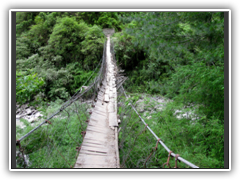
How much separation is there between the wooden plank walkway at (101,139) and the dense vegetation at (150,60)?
2.84 ft

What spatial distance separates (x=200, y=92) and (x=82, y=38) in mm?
Result: 8291

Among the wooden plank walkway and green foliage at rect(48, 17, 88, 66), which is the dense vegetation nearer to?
green foliage at rect(48, 17, 88, 66)

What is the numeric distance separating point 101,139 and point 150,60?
7.24 meters

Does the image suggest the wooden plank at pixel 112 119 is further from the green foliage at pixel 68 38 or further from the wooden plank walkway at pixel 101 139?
the green foliage at pixel 68 38

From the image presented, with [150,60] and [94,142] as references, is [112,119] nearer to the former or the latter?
[94,142]

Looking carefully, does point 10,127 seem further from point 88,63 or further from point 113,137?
point 88,63

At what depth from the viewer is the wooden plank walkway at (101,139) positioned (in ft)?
5.26

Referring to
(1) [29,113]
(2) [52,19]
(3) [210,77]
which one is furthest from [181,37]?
(2) [52,19]

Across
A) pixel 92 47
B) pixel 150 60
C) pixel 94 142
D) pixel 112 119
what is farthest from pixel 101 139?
pixel 150 60

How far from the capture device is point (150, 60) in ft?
27.6

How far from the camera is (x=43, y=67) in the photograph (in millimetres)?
8000

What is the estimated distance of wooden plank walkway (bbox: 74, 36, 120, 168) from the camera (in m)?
1.60

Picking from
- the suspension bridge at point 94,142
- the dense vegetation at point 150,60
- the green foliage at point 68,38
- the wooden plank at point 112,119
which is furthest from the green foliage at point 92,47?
the wooden plank at point 112,119

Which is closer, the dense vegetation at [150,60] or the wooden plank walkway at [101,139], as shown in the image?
the wooden plank walkway at [101,139]
